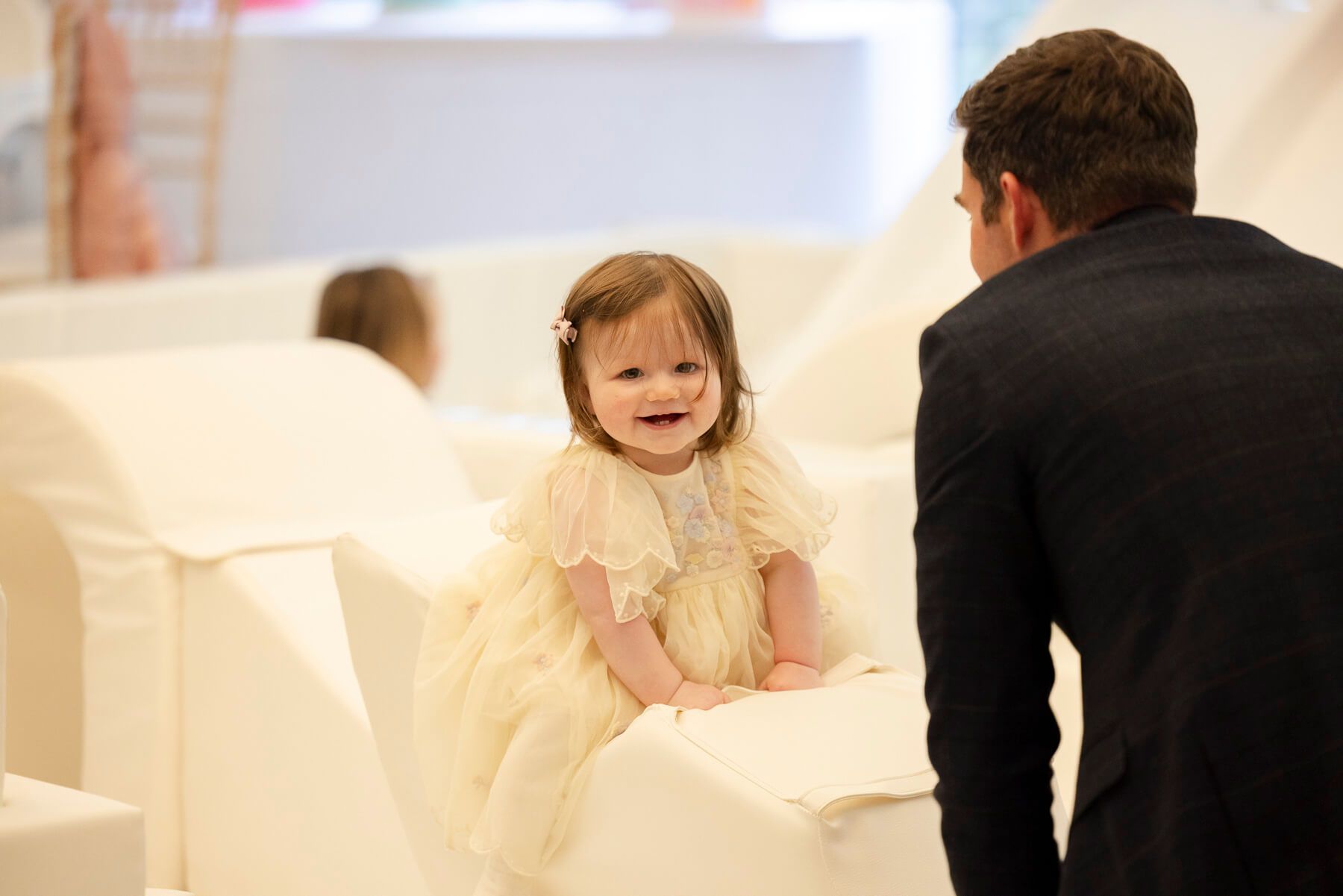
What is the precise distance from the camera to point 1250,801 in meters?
0.96

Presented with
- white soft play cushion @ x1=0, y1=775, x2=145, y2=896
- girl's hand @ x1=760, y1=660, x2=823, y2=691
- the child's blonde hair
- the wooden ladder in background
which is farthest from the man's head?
the wooden ladder in background

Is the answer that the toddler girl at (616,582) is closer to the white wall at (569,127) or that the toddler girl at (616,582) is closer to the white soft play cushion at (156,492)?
the white soft play cushion at (156,492)

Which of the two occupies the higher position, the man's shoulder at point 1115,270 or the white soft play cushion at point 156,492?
the man's shoulder at point 1115,270

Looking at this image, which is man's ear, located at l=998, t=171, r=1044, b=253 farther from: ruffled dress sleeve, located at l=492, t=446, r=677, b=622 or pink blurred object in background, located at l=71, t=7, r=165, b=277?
pink blurred object in background, located at l=71, t=7, r=165, b=277

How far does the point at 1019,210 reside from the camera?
3.55 feet

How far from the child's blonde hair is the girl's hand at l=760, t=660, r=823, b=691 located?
0.25 m

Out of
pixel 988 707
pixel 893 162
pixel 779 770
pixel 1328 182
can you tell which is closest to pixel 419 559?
pixel 779 770

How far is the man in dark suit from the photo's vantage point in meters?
0.96

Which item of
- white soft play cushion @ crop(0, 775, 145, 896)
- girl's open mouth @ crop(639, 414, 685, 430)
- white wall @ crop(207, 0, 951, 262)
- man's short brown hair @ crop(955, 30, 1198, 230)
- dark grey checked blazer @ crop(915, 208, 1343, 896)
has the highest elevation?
white wall @ crop(207, 0, 951, 262)

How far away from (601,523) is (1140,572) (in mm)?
594

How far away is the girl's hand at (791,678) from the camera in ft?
4.88

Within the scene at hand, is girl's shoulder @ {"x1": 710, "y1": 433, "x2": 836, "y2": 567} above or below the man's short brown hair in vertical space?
below

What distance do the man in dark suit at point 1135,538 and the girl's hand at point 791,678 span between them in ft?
1.50

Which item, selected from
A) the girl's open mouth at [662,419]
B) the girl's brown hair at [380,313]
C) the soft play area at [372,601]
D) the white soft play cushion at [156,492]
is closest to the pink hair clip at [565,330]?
the girl's open mouth at [662,419]
